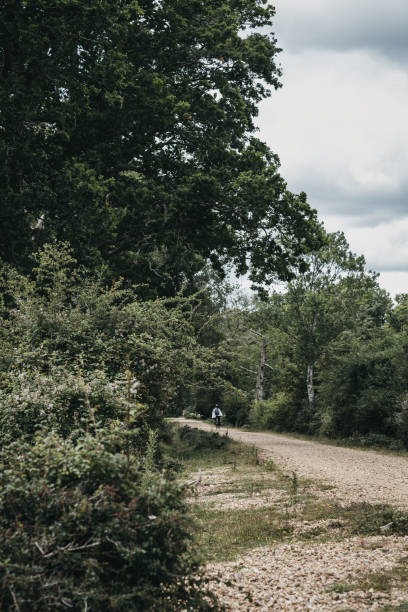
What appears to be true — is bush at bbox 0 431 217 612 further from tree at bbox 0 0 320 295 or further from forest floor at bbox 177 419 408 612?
tree at bbox 0 0 320 295

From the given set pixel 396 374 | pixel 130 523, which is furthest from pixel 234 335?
pixel 130 523

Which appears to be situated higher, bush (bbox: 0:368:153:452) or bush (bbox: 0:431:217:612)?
bush (bbox: 0:368:153:452)

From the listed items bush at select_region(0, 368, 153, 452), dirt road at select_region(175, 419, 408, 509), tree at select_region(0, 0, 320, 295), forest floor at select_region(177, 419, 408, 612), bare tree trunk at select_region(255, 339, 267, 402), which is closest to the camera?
forest floor at select_region(177, 419, 408, 612)

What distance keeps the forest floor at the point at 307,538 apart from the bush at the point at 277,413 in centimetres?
1709

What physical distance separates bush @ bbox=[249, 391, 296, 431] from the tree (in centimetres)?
1417

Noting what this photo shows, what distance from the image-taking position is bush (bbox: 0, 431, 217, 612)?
10.6ft

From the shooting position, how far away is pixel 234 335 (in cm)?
4222

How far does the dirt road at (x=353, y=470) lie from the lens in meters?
10.6

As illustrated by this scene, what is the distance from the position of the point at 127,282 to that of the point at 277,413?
1805 centimetres

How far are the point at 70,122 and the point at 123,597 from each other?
14334 mm

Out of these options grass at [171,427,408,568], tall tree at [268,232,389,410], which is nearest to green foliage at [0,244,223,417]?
grass at [171,427,408,568]

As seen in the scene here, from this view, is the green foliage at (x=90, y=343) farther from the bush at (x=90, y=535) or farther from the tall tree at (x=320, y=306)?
the tall tree at (x=320, y=306)

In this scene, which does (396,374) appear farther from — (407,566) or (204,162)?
(407,566)

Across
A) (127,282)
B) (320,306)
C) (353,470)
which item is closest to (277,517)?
(353,470)
